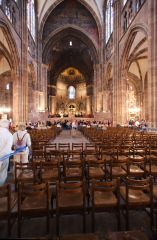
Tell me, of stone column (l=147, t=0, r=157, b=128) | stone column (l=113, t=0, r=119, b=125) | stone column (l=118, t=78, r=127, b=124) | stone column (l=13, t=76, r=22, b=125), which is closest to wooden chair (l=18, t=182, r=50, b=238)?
stone column (l=147, t=0, r=157, b=128)

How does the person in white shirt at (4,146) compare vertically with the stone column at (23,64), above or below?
below

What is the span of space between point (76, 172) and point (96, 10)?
35131mm

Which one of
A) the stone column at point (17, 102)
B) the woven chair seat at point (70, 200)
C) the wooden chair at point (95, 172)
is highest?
the stone column at point (17, 102)

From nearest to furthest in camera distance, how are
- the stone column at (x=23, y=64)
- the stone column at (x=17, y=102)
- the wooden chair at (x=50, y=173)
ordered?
the wooden chair at (x=50, y=173) → the stone column at (x=17, y=102) → the stone column at (x=23, y=64)

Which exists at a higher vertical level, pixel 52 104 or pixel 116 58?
pixel 116 58

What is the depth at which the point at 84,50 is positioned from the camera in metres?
43.2

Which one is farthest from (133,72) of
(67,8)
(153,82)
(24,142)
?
(24,142)

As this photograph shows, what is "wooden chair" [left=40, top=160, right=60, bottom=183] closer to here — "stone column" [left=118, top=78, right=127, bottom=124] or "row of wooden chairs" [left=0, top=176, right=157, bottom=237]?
"row of wooden chairs" [left=0, top=176, right=157, bottom=237]

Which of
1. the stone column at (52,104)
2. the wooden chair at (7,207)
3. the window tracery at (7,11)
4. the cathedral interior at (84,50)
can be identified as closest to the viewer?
the wooden chair at (7,207)

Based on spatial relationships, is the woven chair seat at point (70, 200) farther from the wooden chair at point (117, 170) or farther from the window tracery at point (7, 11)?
the window tracery at point (7, 11)

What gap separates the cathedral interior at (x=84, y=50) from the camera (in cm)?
1589

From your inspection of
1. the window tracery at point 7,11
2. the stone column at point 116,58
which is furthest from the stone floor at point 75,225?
the window tracery at point 7,11

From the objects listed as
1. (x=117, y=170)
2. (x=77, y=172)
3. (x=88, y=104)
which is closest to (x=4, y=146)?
(x=77, y=172)

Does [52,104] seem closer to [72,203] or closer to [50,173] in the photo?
[50,173]
